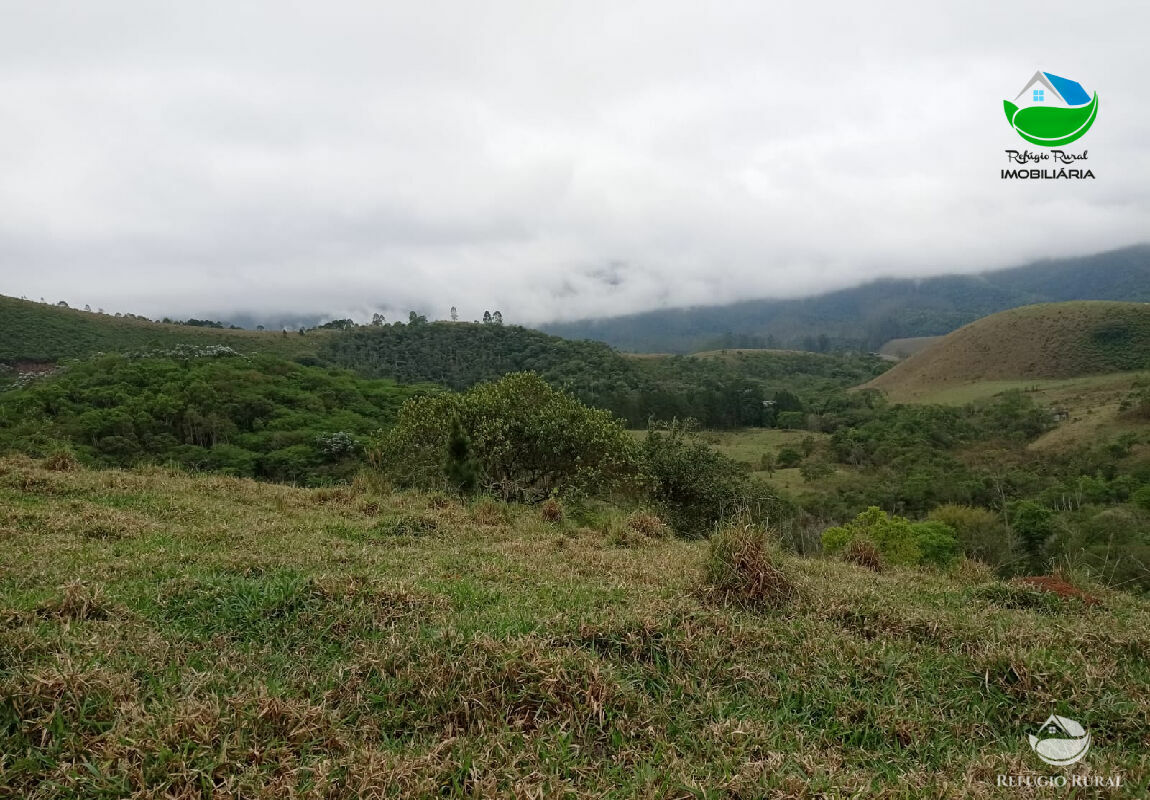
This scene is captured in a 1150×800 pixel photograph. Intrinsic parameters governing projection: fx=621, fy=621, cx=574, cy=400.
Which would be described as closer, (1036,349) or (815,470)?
(815,470)

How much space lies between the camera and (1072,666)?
4887 mm

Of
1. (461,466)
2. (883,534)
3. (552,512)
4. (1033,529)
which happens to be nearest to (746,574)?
(552,512)

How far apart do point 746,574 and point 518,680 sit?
9.82 ft

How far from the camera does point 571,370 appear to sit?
12119 cm

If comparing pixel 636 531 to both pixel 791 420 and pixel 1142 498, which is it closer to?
pixel 1142 498

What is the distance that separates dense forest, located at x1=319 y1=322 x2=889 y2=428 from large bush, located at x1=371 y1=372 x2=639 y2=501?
68.0 meters

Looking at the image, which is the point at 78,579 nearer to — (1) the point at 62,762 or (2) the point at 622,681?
(1) the point at 62,762

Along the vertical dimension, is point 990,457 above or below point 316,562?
below

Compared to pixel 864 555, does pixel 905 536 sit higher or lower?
lower

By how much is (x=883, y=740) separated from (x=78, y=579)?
6790 millimetres

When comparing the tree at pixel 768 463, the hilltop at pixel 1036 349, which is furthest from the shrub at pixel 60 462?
the hilltop at pixel 1036 349

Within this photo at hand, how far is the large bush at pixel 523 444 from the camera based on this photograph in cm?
2006

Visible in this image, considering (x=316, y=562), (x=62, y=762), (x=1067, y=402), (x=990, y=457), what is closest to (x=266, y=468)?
(x=316, y=562)

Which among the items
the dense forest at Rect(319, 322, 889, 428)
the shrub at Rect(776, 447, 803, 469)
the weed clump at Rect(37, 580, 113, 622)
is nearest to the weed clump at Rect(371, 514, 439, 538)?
the weed clump at Rect(37, 580, 113, 622)
